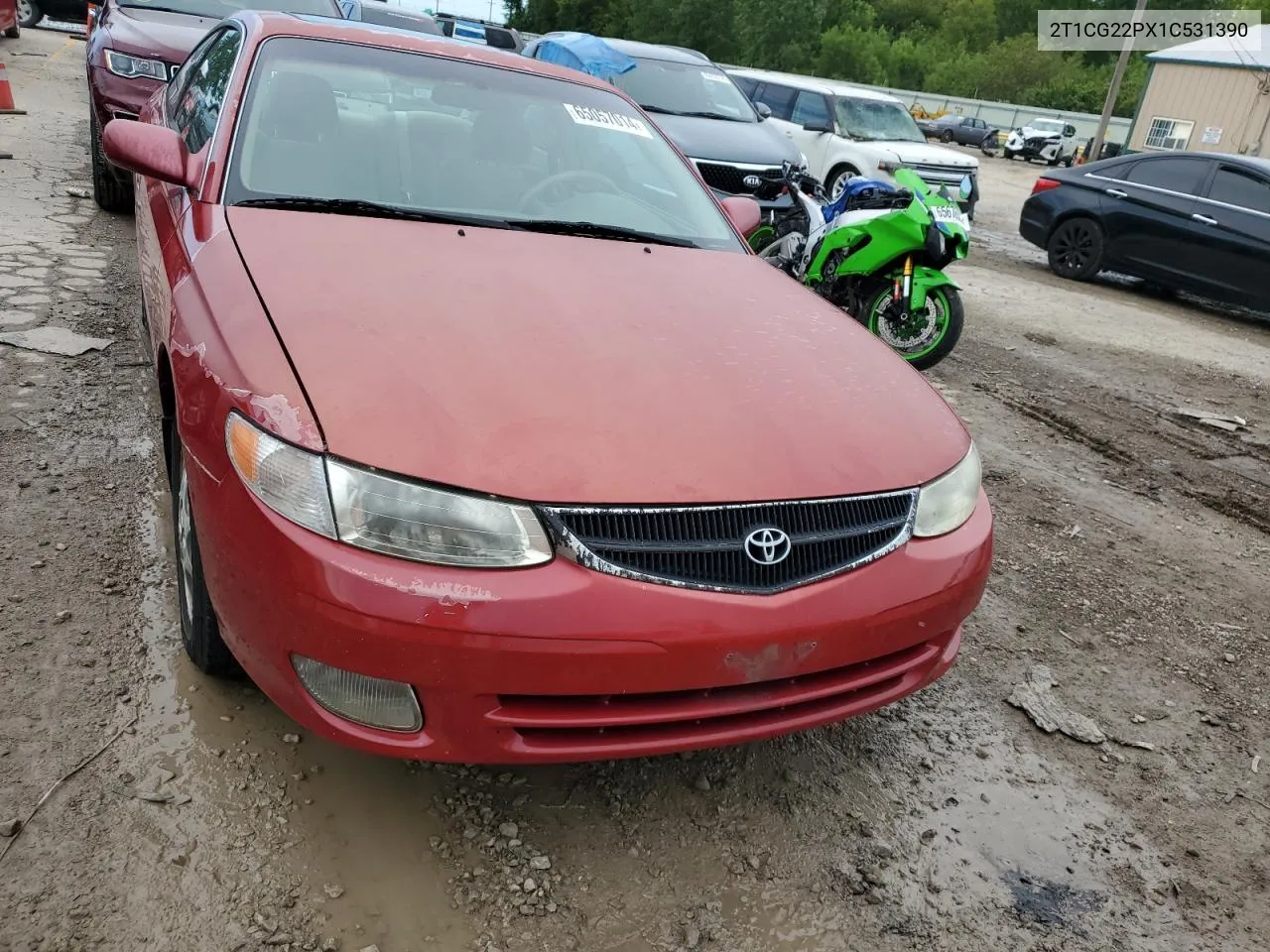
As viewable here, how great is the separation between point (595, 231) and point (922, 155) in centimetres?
1001

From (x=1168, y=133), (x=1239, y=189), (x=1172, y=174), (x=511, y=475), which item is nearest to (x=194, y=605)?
(x=511, y=475)

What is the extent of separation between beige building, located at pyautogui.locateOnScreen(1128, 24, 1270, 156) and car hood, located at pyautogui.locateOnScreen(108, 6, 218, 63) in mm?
29046

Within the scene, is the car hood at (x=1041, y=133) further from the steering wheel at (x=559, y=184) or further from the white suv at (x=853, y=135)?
the steering wheel at (x=559, y=184)

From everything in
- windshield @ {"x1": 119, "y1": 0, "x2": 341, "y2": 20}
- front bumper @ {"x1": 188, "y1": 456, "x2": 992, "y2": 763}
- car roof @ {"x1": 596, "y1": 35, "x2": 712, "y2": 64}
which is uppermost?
car roof @ {"x1": 596, "y1": 35, "x2": 712, "y2": 64}

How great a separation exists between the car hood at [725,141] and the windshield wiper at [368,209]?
5881 mm

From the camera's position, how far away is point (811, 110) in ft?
40.4

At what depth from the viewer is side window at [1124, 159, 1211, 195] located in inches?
358

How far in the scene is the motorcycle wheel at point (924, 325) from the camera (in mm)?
5523

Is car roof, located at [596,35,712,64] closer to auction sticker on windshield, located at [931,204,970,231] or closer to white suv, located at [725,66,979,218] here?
white suv, located at [725,66,979,218]

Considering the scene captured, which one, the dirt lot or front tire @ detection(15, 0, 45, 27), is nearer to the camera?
the dirt lot

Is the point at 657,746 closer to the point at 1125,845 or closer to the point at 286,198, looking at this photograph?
the point at 1125,845

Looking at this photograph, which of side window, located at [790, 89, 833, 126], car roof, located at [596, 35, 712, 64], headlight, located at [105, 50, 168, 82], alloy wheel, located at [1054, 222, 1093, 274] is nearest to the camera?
headlight, located at [105, 50, 168, 82]

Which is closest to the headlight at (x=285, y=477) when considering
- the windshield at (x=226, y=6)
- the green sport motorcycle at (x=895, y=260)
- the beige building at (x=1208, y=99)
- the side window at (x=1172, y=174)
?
the green sport motorcycle at (x=895, y=260)

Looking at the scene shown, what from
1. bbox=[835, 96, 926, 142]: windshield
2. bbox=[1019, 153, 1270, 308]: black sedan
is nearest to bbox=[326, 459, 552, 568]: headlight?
bbox=[1019, 153, 1270, 308]: black sedan
